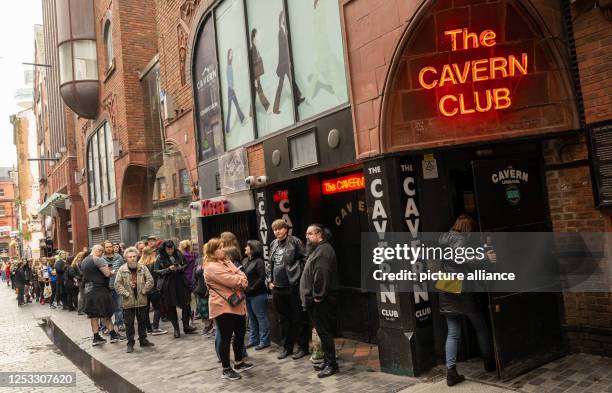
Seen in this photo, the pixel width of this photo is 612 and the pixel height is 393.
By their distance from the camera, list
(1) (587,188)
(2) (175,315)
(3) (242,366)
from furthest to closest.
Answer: (2) (175,315) → (3) (242,366) → (1) (587,188)

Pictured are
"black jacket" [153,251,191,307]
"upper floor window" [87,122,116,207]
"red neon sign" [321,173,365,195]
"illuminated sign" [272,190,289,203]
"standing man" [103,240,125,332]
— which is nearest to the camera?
"red neon sign" [321,173,365,195]

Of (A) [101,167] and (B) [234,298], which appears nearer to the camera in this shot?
(B) [234,298]

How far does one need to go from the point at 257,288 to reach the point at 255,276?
194 millimetres

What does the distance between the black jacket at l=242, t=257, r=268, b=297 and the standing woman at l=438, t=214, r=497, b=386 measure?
3.14m

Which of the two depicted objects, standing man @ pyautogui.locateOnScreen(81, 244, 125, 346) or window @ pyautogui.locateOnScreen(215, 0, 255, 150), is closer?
standing man @ pyautogui.locateOnScreen(81, 244, 125, 346)

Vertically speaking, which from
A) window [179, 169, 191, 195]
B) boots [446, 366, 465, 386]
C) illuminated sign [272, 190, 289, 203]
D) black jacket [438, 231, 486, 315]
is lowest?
boots [446, 366, 465, 386]

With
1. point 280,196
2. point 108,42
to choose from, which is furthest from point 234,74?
point 108,42

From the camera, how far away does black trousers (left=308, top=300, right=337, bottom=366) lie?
582 centimetres

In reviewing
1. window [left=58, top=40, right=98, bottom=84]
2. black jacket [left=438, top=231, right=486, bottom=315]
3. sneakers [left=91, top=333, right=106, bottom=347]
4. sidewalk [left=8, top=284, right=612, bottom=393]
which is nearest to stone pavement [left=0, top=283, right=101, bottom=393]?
sidewalk [left=8, top=284, right=612, bottom=393]

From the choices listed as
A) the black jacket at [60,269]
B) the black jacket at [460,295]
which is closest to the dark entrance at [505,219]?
the black jacket at [460,295]

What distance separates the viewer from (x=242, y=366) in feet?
21.4

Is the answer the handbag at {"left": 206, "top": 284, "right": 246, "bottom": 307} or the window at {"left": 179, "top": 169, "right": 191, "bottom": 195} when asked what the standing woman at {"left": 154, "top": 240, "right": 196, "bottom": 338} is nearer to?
the handbag at {"left": 206, "top": 284, "right": 246, "bottom": 307}

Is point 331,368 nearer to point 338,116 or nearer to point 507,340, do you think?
point 507,340

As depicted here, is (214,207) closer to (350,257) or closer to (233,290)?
(350,257)
